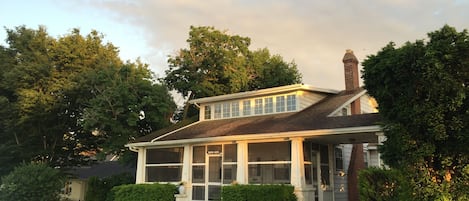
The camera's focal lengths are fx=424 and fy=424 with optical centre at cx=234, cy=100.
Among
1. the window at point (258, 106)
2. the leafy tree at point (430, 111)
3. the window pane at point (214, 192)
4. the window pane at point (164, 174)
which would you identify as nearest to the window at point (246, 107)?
the window at point (258, 106)

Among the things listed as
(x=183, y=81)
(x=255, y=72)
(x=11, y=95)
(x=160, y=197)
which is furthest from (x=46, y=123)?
(x=255, y=72)

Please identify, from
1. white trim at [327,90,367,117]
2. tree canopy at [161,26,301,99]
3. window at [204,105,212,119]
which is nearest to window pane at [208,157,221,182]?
window at [204,105,212,119]

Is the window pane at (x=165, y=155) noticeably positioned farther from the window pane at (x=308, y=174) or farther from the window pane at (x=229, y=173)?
the window pane at (x=308, y=174)

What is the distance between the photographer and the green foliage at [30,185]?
18172mm

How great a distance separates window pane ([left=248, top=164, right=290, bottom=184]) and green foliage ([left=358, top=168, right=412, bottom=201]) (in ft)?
16.8

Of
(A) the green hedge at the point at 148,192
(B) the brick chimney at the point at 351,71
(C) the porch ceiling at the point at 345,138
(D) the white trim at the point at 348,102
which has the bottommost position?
(A) the green hedge at the point at 148,192

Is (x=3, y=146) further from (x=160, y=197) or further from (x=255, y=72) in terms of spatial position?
(x=255, y=72)

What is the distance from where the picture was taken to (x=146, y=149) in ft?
62.5

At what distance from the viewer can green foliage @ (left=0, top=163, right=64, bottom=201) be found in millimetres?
18172

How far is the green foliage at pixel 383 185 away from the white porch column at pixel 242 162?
20.3 ft

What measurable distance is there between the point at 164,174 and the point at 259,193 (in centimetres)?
570

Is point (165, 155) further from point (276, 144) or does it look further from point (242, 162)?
point (276, 144)

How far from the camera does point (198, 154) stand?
17672 mm

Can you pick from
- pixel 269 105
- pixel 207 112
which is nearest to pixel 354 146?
pixel 269 105
